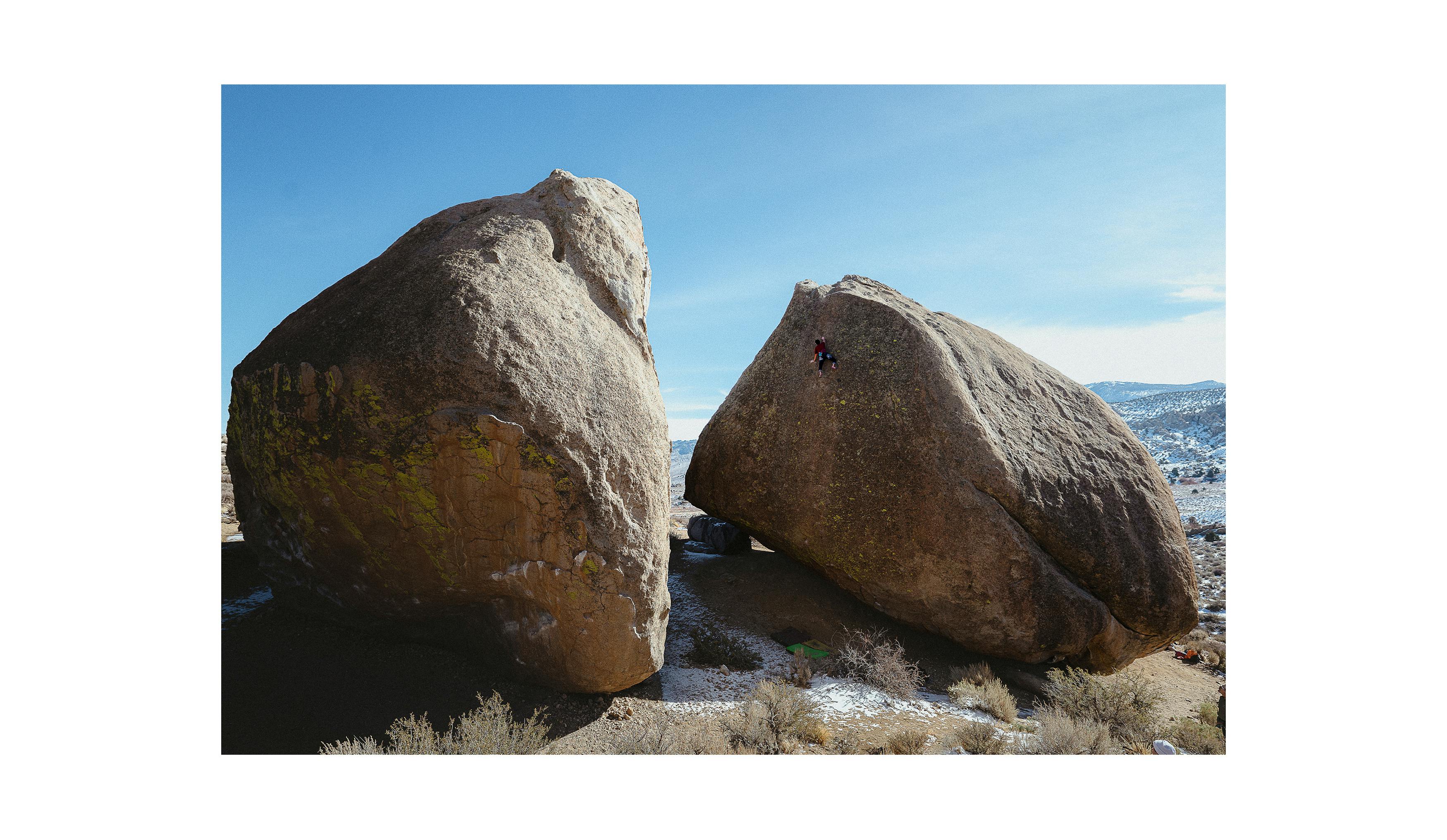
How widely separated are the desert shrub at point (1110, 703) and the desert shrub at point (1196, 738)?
0.51 feet

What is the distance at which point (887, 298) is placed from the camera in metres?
8.36

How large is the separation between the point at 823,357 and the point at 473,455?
414 centimetres

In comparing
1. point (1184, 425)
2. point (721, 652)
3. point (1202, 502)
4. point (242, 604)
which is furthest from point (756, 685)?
point (1184, 425)

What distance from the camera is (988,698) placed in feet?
21.0

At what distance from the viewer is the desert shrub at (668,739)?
489 centimetres

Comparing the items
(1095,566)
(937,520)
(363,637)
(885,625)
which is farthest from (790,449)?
(363,637)

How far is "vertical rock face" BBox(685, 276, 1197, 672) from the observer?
7.09 m

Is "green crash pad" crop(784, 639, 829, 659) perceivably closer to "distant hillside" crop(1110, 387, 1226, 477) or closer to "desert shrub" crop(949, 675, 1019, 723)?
"desert shrub" crop(949, 675, 1019, 723)

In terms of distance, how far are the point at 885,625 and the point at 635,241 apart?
16.4ft

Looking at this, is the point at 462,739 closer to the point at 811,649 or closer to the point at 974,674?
the point at 811,649

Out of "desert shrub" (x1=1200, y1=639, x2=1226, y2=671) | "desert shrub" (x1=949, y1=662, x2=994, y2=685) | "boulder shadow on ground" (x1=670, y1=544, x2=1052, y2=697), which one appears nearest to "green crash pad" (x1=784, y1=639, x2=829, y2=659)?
"boulder shadow on ground" (x1=670, y1=544, x2=1052, y2=697)

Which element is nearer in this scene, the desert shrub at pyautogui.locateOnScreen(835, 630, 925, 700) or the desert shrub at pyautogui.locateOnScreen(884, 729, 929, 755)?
the desert shrub at pyautogui.locateOnScreen(884, 729, 929, 755)

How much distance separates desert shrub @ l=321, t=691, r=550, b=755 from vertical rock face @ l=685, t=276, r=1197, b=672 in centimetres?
382

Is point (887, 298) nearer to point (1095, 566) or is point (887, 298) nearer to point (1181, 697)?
point (1095, 566)
